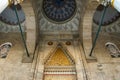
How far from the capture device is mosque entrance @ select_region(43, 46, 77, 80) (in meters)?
8.17

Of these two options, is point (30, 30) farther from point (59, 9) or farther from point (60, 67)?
point (60, 67)

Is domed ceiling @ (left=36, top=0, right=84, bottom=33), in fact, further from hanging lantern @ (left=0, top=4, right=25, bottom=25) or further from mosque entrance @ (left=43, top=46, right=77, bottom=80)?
mosque entrance @ (left=43, top=46, right=77, bottom=80)

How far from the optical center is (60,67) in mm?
8477

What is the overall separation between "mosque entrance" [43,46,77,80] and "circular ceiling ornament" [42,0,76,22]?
1.41 m

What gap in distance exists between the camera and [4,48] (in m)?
9.44

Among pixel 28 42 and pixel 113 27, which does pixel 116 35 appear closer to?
pixel 113 27

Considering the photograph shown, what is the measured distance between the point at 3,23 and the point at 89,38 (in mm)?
3366

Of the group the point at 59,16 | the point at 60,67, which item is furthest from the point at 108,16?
the point at 60,67

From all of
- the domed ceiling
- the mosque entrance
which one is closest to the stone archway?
the mosque entrance

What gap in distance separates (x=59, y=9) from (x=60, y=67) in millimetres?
2542

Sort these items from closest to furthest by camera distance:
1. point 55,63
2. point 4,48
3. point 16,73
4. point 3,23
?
point 16,73, point 55,63, point 4,48, point 3,23

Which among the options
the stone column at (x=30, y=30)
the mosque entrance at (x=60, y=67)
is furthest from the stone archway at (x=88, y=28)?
the stone column at (x=30, y=30)

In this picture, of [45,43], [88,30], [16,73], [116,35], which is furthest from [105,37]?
[16,73]

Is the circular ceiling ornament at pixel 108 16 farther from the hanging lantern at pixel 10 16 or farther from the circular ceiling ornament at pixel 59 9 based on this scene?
the hanging lantern at pixel 10 16
